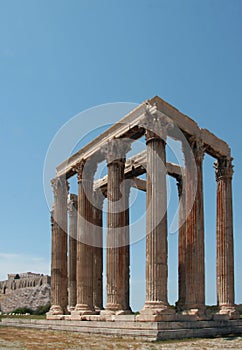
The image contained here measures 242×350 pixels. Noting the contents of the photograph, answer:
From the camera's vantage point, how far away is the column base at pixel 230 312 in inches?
1358

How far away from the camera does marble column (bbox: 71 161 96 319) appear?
127 ft

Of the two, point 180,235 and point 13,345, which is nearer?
point 13,345

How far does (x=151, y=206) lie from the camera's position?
30984 mm

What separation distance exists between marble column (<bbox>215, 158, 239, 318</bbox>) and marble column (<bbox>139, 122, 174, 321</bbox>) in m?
7.72

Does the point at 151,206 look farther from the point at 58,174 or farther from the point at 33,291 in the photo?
the point at 33,291

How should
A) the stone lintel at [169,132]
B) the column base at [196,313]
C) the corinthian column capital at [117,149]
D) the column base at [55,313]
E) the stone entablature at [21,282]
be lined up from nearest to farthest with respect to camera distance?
the column base at [196,313] < the stone lintel at [169,132] < the corinthian column capital at [117,149] < the column base at [55,313] < the stone entablature at [21,282]

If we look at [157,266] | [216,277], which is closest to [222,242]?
[216,277]

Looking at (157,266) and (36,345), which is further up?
(157,266)

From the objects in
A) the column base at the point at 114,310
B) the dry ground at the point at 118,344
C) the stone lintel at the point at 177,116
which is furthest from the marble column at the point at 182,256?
the dry ground at the point at 118,344

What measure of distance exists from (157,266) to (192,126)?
11.6 m

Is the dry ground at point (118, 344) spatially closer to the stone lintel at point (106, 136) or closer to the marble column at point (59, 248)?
the stone lintel at point (106, 136)

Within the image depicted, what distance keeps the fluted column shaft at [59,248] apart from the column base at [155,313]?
1554 cm

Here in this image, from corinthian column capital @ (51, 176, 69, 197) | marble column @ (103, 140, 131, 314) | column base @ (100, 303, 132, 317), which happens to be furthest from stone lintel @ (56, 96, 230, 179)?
column base @ (100, 303, 132, 317)

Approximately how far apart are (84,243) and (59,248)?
5.66 m
